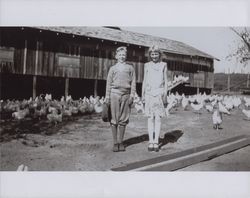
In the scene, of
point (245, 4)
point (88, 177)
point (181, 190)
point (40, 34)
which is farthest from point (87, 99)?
point (245, 4)

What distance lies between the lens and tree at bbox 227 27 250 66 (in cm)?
259

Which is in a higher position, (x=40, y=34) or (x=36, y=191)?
(x=40, y=34)

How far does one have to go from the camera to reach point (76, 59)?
3320 mm

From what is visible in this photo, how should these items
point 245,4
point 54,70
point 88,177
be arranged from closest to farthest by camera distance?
point 88,177, point 245,4, point 54,70

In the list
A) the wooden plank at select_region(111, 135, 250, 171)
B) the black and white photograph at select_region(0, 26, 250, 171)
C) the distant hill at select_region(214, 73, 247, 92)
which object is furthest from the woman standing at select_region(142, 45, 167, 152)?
the distant hill at select_region(214, 73, 247, 92)

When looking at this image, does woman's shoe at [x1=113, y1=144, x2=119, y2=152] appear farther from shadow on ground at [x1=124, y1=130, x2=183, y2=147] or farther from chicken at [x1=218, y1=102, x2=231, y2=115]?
chicken at [x1=218, y1=102, x2=231, y2=115]

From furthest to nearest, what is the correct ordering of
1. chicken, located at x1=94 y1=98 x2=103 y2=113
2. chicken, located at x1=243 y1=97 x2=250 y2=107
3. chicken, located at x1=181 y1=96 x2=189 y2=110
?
chicken, located at x1=181 y1=96 x2=189 y2=110 < chicken, located at x1=243 y1=97 x2=250 y2=107 < chicken, located at x1=94 y1=98 x2=103 y2=113

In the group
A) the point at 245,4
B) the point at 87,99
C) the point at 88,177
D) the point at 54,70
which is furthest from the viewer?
the point at 54,70

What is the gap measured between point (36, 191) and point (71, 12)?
1127mm

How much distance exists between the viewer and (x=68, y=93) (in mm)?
3342

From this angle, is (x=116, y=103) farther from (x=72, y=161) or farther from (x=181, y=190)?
(x=181, y=190)

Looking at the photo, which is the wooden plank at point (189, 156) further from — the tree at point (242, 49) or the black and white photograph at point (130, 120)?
the tree at point (242, 49)

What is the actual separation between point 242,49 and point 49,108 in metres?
1.40

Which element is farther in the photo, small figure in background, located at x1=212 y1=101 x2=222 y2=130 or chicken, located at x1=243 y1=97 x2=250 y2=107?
chicken, located at x1=243 y1=97 x2=250 y2=107
